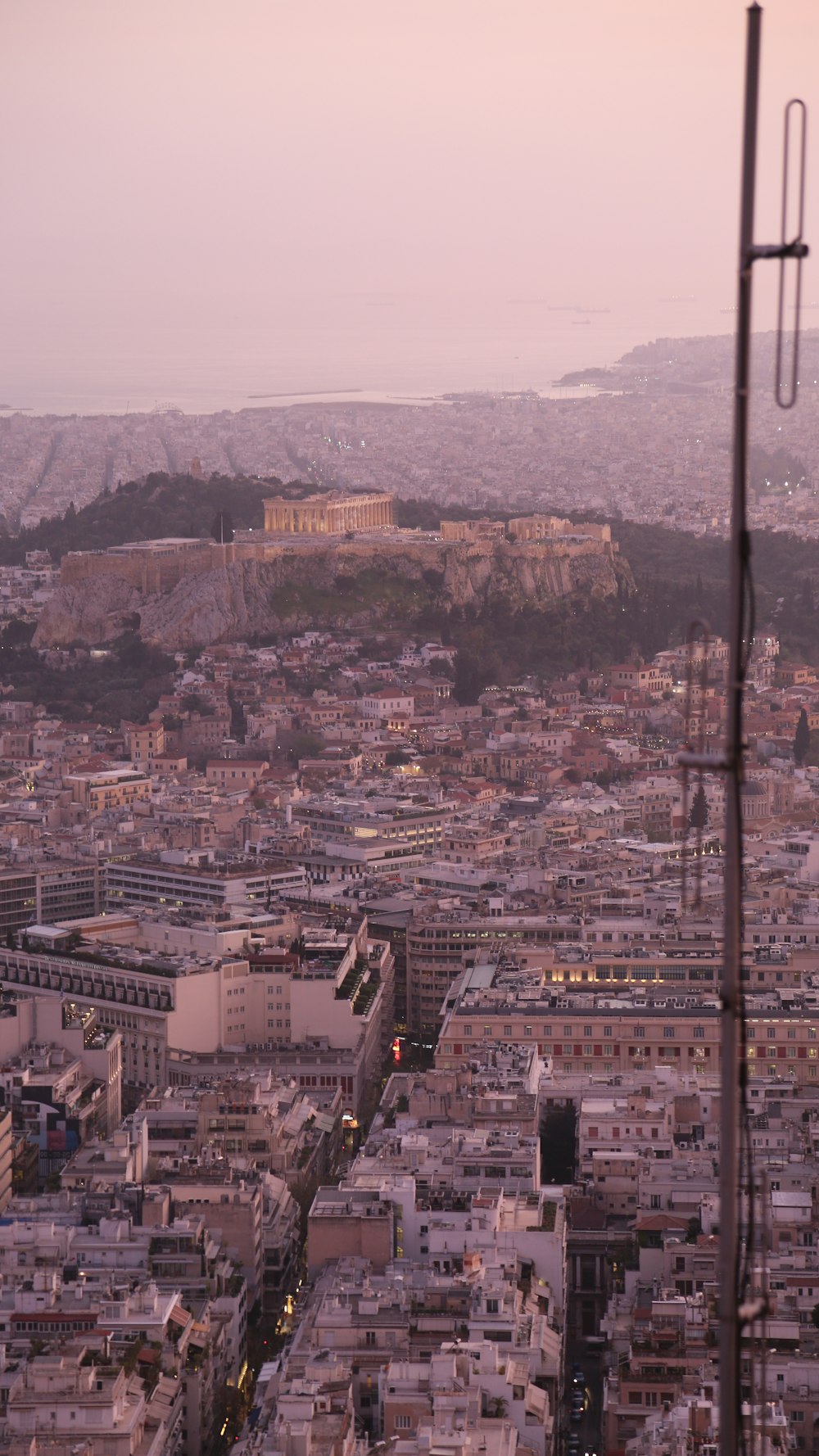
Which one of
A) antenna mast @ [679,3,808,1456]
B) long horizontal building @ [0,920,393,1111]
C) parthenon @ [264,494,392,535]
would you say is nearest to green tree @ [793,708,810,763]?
long horizontal building @ [0,920,393,1111]

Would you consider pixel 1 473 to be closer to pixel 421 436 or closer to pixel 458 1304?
pixel 421 436

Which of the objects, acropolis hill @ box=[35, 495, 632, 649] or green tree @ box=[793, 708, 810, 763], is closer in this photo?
green tree @ box=[793, 708, 810, 763]

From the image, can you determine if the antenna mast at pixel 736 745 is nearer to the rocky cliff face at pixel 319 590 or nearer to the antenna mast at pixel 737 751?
the antenna mast at pixel 737 751

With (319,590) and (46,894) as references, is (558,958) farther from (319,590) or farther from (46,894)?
(319,590)

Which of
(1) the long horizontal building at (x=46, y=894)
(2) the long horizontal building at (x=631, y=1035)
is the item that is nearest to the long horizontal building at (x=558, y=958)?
(2) the long horizontal building at (x=631, y=1035)

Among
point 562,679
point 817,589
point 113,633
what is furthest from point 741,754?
point 817,589

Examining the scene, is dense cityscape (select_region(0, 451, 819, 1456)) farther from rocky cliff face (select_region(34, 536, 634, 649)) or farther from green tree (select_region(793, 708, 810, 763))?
rocky cliff face (select_region(34, 536, 634, 649))
